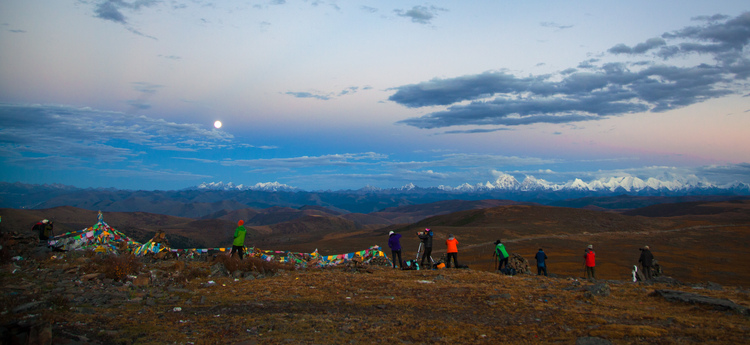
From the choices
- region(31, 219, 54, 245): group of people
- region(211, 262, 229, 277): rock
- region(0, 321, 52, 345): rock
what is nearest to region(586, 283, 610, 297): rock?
region(211, 262, 229, 277): rock

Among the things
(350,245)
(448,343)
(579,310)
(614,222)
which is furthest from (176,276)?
(614,222)

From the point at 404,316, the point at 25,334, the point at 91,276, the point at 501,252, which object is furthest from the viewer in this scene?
the point at 501,252

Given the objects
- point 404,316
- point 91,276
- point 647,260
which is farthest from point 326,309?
point 647,260

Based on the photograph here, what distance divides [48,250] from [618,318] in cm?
2100

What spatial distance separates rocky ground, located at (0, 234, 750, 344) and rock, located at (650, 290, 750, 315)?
27 millimetres

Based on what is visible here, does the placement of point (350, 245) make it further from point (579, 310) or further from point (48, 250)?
point (579, 310)

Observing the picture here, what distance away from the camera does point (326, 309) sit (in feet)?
34.7

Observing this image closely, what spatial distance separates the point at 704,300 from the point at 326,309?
9.58 metres

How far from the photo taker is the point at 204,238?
90062 mm

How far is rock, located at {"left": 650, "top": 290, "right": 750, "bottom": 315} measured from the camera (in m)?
9.47

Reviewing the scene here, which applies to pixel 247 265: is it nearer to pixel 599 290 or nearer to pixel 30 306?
pixel 30 306

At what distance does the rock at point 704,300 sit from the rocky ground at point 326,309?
3 centimetres

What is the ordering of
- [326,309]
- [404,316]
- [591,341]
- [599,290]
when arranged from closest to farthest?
1. [591,341]
2. [404,316]
3. [326,309]
4. [599,290]

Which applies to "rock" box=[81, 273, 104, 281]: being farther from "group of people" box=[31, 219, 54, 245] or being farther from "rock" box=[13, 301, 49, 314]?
"group of people" box=[31, 219, 54, 245]
